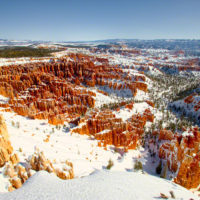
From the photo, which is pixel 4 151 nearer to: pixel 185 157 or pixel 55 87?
pixel 185 157

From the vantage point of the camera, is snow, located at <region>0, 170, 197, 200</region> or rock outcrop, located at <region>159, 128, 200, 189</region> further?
rock outcrop, located at <region>159, 128, 200, 189</region>

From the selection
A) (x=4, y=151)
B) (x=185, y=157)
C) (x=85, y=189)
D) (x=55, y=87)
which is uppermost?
(x=55, y=87)

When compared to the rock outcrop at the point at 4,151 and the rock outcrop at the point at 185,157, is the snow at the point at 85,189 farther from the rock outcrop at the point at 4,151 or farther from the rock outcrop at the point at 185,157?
the rock outcrop at the point at 185,157

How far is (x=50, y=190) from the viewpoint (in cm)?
712

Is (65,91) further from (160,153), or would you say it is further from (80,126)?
(160,153)

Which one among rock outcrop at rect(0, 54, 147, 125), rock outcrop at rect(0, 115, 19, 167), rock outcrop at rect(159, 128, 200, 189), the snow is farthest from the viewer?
rock outcrop at rect(0, 54, 147, 125)

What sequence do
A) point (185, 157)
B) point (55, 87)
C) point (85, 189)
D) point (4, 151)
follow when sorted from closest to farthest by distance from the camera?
point (85, 189) → point (4, 151) → point (185, 157) → point (55, 87)

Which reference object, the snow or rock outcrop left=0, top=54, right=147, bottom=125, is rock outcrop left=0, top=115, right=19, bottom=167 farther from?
rock outcrop left=0, top=54, right=147, bottom=125

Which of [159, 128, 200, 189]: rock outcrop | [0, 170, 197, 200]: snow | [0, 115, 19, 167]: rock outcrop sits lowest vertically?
[159, 128, 200, 189]: rock outcrop

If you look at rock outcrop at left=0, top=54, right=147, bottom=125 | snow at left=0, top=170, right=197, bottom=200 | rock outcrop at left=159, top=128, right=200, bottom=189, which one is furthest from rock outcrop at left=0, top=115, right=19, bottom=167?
rock outcrop at left=159, top=128, right=200, bottom=189

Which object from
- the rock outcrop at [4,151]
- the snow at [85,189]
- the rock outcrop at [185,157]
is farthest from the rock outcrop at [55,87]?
the rock outcrop at [185,157]

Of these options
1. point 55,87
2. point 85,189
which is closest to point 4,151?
point 85,189

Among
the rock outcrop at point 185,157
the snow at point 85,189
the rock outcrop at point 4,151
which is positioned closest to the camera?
the snow at point 85,189

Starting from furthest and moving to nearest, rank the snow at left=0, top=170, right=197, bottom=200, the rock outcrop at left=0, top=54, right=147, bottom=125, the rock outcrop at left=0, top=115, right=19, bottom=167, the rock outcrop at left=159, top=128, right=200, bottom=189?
the rock outcrop at left=0, top=54, right=147, bottom=125
the rock outcrop at left=159, top=128, right=200, bottom=189
the rock outcrop at left=0, top=115, right=19, bottom=167
the snow at left=0, top=170, right=197, bottom=200
